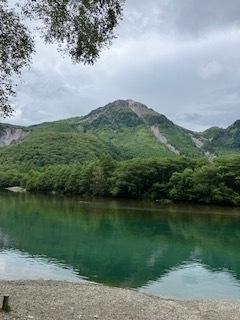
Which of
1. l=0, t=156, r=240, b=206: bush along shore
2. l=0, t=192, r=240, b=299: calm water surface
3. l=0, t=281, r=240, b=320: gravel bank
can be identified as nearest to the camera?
l=0, t=281, r=240, b=320: gravel bank

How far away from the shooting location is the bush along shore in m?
145

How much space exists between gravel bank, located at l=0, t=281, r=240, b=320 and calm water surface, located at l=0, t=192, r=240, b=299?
23.4 ft

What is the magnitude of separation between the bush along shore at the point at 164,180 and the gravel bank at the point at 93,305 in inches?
4310

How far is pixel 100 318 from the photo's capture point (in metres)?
26.0

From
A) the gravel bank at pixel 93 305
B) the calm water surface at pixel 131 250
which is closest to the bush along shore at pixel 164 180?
the calm water surface at pixel 131 250

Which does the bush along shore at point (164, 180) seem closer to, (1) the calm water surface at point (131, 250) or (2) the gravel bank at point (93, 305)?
(1) the calm water surface at point (131, 250)

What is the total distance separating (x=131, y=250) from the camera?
65.3 m

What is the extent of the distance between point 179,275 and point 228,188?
3861 inches

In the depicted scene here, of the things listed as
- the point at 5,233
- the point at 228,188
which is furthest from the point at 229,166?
the point at 5,233

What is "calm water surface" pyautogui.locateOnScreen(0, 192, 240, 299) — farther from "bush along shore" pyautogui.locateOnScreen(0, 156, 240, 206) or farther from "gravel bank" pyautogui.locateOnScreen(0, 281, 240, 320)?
"bush along shore" pyautogui.locateOnScreen(0, 156, 240, 206)

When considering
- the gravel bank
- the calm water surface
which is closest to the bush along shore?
the calm water surface

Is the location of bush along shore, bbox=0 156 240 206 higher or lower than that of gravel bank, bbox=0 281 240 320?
higher

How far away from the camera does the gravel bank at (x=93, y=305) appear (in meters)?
26.0

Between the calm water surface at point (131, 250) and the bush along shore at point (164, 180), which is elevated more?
the bush along shore at point (164, 180)
